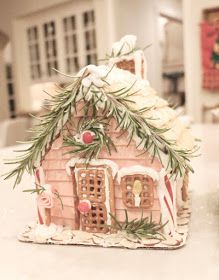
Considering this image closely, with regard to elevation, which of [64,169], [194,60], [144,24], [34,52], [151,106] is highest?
[144,24]

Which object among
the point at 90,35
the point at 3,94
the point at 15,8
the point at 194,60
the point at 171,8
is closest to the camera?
the point at 194,60

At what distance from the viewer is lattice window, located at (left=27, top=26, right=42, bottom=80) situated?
4551mm

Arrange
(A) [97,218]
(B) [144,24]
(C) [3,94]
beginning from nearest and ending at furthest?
(A) [97,218]
(B) [144,24]
(C) [3,94]

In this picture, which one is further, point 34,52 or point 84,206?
point 34,52

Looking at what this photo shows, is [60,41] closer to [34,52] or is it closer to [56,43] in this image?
[56,43]

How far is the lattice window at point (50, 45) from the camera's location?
4.41 m

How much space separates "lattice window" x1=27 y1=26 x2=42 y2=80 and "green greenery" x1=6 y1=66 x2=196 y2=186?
402cm

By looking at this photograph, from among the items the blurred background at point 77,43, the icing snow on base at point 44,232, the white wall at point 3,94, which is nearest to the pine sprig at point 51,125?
the icing snow on base at point 44,232

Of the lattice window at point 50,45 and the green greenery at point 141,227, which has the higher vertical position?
the lattice window at point 50,45

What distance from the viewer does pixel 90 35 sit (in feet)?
13.6

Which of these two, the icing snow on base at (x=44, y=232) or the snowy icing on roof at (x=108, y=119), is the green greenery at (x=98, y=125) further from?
the icing snow on base at (x=44, y=232)

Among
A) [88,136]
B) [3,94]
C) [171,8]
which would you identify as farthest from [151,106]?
[3,94]

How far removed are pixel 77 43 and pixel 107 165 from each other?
3711 mm

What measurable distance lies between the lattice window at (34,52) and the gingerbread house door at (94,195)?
4.05m
